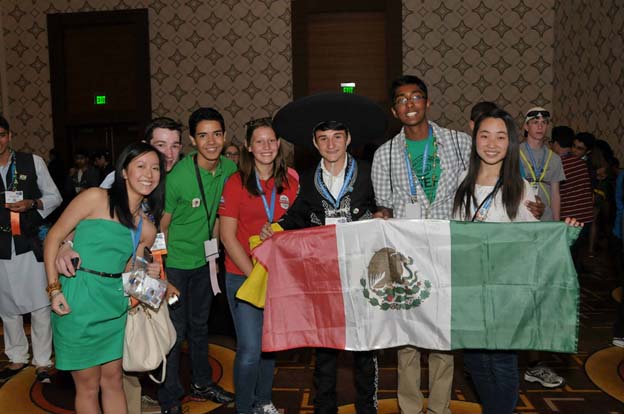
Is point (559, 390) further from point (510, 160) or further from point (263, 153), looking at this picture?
point (263, 153)

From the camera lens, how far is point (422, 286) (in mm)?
2635

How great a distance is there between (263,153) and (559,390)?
2.39 meters

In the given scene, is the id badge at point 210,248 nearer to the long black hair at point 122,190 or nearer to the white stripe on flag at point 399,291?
the long black hair at point 122,190

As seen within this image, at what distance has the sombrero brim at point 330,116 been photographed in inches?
117

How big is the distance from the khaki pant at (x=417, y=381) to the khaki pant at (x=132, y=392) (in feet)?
4.40

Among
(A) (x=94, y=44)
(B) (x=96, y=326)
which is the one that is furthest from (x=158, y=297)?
(A) (x=94, y=44)

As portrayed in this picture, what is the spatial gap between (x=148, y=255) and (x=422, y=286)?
1.30m

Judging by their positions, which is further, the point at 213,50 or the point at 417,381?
the point at 213,50

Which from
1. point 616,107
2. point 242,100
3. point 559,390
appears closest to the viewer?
point 559,390

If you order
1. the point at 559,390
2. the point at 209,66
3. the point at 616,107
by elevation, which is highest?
the point at 209,66

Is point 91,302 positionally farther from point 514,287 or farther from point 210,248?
point 514,287

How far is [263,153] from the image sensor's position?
115 inches

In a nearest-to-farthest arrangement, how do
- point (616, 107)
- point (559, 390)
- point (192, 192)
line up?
point (192, 192) → point (559, 390) → point (616, 107)

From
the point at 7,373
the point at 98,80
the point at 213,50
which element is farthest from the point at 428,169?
the point at 98,80
